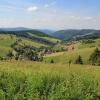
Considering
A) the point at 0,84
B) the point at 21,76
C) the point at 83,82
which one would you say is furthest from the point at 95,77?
the point at 0,84

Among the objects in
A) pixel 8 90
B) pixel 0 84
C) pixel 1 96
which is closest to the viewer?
pixel 1 96

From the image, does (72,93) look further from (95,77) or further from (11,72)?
(11,72)

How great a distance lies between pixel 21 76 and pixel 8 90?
117cm

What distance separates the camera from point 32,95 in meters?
8.90

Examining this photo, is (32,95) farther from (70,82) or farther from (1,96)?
(70,82)

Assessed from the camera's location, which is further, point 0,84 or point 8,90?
point 0,84

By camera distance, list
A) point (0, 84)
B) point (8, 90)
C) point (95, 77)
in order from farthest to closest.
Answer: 1. point (95, 77)
2. point (0, 84)
3. point (8, 90)

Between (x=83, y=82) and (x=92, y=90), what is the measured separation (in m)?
0.63

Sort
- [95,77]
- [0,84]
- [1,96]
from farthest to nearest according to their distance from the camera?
[95,77] < [0,84] < [1,96]

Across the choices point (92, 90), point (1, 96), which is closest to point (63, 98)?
point (92, 90)

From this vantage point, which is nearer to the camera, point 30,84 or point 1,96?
point 1,96

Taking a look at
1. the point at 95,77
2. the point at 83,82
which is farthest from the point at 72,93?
the point at 95,77

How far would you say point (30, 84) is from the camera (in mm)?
9703

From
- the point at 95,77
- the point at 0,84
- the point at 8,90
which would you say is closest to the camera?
the point at 8,90
